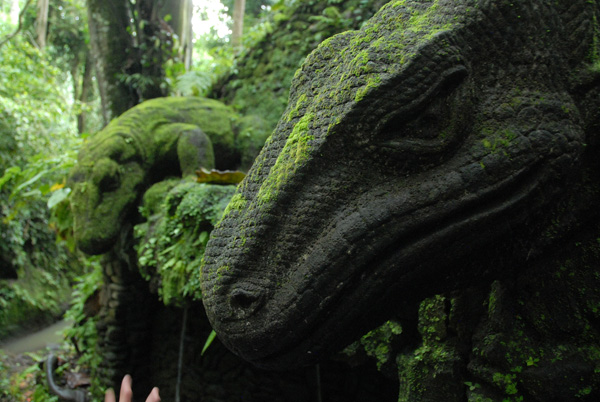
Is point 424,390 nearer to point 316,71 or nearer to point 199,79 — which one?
point 316,71

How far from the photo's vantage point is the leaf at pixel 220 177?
343 centimetres

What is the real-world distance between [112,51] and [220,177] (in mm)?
4134

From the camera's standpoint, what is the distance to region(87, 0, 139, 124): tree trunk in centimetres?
636

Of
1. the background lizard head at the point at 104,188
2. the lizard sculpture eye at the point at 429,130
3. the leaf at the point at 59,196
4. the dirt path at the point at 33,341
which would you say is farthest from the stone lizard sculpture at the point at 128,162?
the dirt path at the point at 33,341

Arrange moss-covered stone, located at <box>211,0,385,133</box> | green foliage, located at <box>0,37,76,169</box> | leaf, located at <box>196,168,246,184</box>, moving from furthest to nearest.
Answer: green foliage, located at <box>0,37,76,169</box>
moss-covered stone, located at <box>211,0,385,133</box>
leaf, located at <box>196,168,246,184</box>

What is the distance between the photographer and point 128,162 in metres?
4.29

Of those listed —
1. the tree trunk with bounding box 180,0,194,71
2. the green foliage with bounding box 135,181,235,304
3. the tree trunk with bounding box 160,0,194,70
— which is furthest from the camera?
the tree trunk with bounding box 180,0,194,71

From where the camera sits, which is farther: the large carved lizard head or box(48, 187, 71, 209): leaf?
box(48, 187, 71, 209): leaf

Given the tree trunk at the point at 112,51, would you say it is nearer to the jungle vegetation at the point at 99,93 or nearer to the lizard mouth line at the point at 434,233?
the jungle vegetation at the point at 99,93

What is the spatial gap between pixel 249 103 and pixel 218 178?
217cm

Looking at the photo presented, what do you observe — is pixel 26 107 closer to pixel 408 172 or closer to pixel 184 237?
pixel 184 237

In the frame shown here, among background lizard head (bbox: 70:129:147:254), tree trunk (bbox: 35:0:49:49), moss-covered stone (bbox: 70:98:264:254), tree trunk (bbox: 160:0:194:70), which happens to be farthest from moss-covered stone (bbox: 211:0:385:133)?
tree trunk (bbox: 35:0:49:49)

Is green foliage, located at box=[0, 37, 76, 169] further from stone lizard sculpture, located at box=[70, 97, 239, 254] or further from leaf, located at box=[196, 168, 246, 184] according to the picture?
leaf, located at box=[196, 168, 246, 184]

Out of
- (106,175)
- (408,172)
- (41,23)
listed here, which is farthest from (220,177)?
(41,23)
